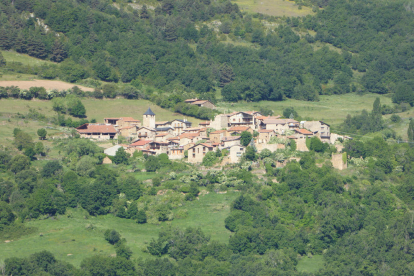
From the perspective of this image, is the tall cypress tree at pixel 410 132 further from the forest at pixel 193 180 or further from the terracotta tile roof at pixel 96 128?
the terracotta tile roof at pixel 96 128

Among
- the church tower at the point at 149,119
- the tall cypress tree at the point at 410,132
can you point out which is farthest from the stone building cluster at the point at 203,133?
the tall cypress tree at the point at 410,132

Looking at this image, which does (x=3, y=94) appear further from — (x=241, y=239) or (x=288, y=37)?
(x=288, y=37)

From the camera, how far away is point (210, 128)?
3617 inches

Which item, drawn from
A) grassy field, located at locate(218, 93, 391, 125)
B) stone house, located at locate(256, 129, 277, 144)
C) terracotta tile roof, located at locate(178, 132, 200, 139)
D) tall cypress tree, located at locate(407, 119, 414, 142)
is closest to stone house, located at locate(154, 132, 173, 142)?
terracotta tile roof, located at locate(178, 132, 200, 139)

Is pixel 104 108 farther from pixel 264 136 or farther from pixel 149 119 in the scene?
pixel 264 136

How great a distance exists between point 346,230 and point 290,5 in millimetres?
104992

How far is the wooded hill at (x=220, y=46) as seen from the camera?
122812 millimetres

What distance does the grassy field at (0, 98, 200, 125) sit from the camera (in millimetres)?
98938

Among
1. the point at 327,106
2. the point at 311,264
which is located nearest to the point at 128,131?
the point at 311,264

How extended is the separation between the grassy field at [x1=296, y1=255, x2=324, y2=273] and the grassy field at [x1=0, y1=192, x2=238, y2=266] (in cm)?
739

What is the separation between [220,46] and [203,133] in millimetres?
56271

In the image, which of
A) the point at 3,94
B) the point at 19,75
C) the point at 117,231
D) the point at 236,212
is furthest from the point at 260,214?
the point at 19,75

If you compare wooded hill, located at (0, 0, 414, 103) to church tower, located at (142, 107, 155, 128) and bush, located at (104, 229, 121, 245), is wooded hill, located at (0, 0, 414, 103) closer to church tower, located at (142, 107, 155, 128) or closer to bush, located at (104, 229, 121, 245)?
church tower, located at (142, 107, 155, 128)

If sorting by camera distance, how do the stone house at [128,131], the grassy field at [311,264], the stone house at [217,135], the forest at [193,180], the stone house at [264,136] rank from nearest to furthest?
the forest at [193,180]
the grassy field at [311,264]
the stone house at [264,136]
the stone house at [217,135]
the stone house at [128,131]
